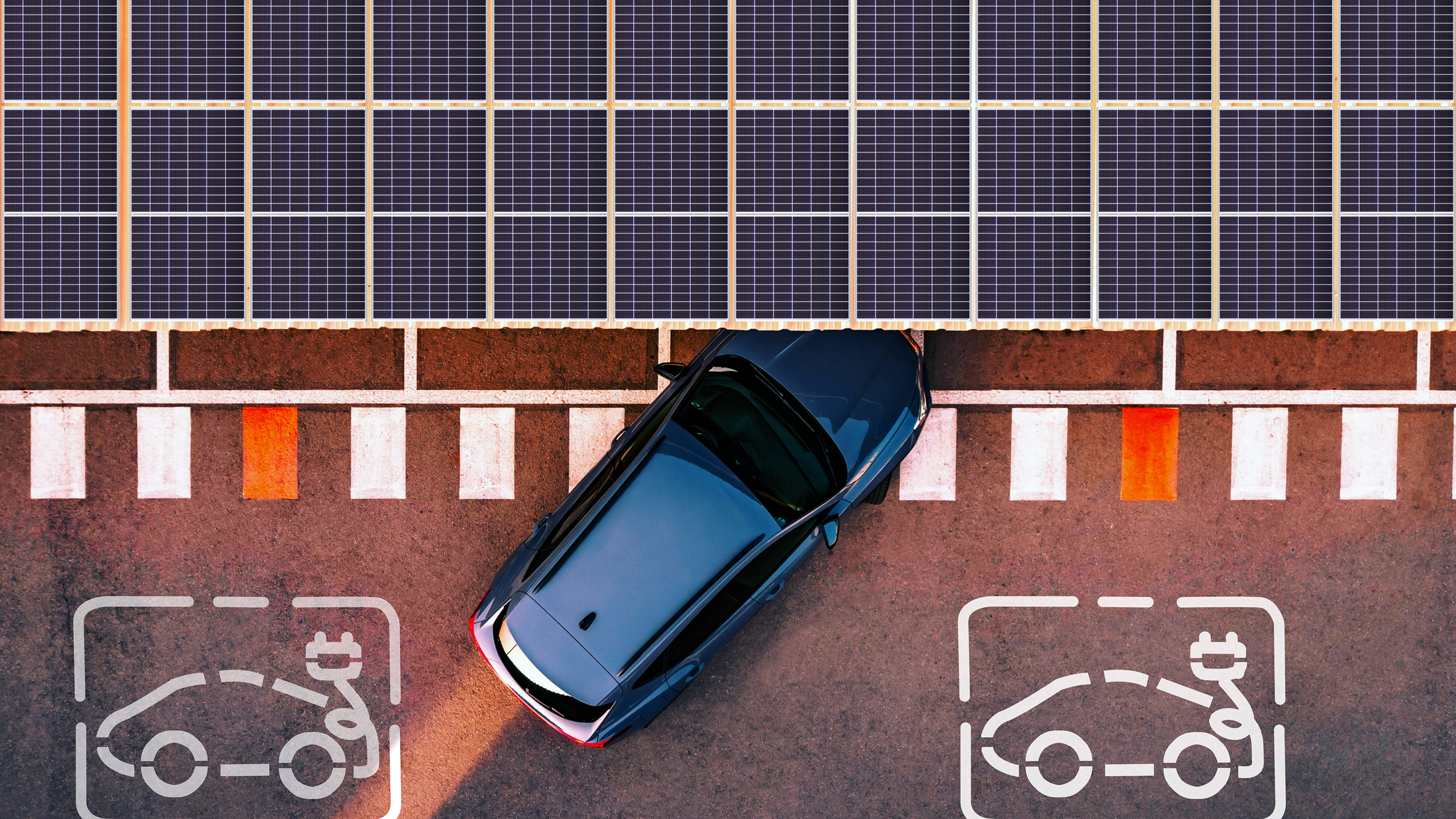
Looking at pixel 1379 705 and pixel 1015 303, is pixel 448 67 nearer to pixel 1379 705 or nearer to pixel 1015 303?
pixel 1015 303

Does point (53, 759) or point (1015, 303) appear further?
point (53, 759)

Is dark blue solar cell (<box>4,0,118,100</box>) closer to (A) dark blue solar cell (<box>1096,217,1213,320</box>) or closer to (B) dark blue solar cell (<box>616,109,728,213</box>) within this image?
(B) dark blue solar cell (<box>616,109,728,213</box>)

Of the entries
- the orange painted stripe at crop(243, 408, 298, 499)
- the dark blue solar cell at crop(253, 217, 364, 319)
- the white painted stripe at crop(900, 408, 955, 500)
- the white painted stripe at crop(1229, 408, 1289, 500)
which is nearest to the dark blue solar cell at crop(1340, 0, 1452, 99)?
the white painted stripe at crop(1229, 408, 1289, 500)

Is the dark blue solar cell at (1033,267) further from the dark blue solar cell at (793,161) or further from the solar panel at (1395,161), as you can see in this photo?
the solar panel at (1395,161)

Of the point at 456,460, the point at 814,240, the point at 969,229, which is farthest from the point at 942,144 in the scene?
the point at 456,460

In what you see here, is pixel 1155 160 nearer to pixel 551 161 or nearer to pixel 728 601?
pixel 551 161
